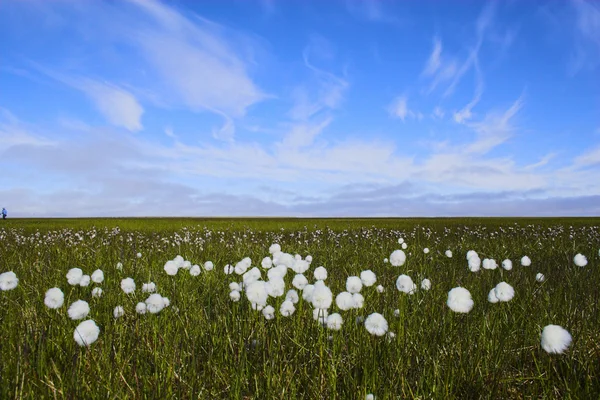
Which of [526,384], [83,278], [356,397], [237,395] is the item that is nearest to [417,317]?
[526,384]

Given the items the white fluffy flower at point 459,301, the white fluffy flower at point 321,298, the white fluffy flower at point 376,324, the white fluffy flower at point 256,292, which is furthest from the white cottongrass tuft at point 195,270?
the white fluffy flower at point 459,301

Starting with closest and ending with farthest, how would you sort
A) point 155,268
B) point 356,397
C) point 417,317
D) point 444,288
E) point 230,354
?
1. point 356,397
2. point 230,354
3. point 417,317
4. point 444,288
5. point 155,268

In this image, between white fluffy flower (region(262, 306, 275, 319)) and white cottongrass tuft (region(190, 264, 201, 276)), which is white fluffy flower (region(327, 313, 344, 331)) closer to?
white fluffy flower (region(262, 306, 275, 319))

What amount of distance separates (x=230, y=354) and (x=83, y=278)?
68.0 inches

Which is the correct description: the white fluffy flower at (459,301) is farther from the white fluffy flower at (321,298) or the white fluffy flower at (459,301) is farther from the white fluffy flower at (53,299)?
the white fluffy flower at (53,299)

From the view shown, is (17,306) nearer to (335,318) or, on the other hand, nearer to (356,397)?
(335,318)

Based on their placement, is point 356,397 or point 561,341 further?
point 356,397

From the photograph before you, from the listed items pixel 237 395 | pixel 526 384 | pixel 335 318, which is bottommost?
pixel 526 384

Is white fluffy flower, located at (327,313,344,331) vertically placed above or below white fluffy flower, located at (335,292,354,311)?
below

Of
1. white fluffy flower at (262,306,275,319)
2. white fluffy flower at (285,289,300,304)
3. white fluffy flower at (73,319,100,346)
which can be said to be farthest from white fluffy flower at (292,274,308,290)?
white fluffy flower at (73,319,100,346)

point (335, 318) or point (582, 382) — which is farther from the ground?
point (335, 318)

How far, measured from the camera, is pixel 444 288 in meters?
5.06

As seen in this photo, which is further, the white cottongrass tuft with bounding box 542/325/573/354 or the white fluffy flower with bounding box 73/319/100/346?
the white fluffy flower with bounding box 73/319/100/346

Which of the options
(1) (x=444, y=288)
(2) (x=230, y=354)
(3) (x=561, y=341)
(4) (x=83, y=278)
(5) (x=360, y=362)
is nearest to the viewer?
(3) (x=561, y=341)
